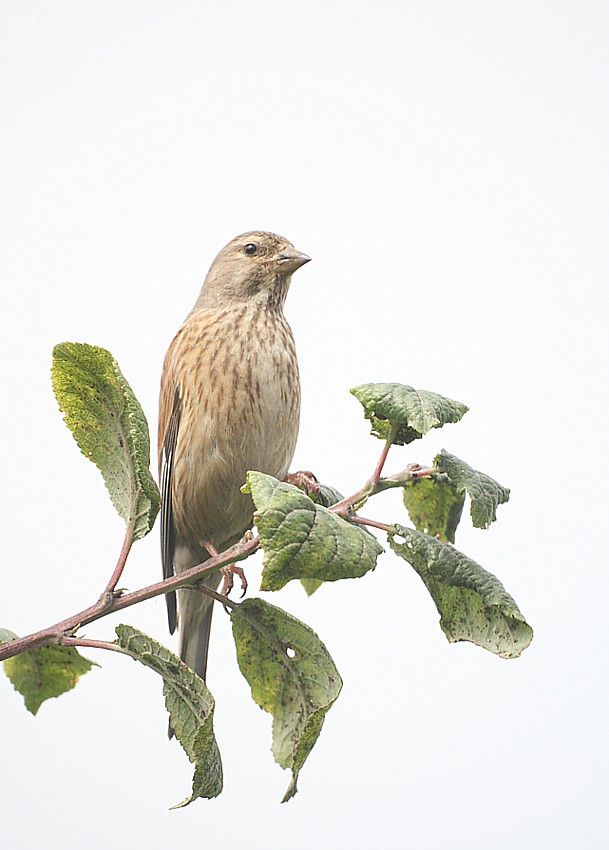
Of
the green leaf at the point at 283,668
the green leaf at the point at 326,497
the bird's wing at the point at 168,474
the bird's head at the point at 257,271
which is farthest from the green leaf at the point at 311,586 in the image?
the bird's head at the point at 257,271

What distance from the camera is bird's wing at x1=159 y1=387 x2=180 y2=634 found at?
74.5 inches

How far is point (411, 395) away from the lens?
1.13m

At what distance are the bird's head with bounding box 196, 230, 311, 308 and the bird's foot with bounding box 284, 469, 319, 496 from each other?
47 centimetres

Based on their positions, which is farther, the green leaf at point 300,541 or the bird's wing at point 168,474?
the bird's wing at point 168,474

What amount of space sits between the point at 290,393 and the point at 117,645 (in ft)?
2.70

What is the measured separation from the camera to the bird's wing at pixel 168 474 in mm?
1892

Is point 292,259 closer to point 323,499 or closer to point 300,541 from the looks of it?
point 323,499

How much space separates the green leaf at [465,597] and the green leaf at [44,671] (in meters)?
0.53

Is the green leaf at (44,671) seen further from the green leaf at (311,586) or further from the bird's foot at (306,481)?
the bird's foot at (306,481)

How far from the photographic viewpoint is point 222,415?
179 cm

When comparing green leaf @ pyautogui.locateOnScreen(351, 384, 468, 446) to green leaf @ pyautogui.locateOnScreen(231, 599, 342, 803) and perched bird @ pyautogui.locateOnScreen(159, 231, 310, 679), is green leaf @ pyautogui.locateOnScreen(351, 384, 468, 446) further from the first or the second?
perched bird @ pyautogui.locateOnScreen(159, 231, 310, 679)

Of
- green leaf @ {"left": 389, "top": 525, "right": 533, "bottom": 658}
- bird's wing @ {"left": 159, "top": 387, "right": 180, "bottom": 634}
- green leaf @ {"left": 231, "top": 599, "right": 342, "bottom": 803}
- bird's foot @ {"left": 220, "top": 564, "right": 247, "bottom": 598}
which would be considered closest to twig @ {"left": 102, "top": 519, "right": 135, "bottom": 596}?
green leaf @ {"left": 231, "top": 599, "right": 342, "bottom": 803}

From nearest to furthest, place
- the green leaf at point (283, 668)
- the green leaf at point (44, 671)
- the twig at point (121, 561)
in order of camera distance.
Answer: the twig at point (121, 561) < the green leaf at point (283, 668) < the green leaf at point (44, 671)

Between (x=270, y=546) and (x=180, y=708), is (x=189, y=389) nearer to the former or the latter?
(x=180, y=708)
